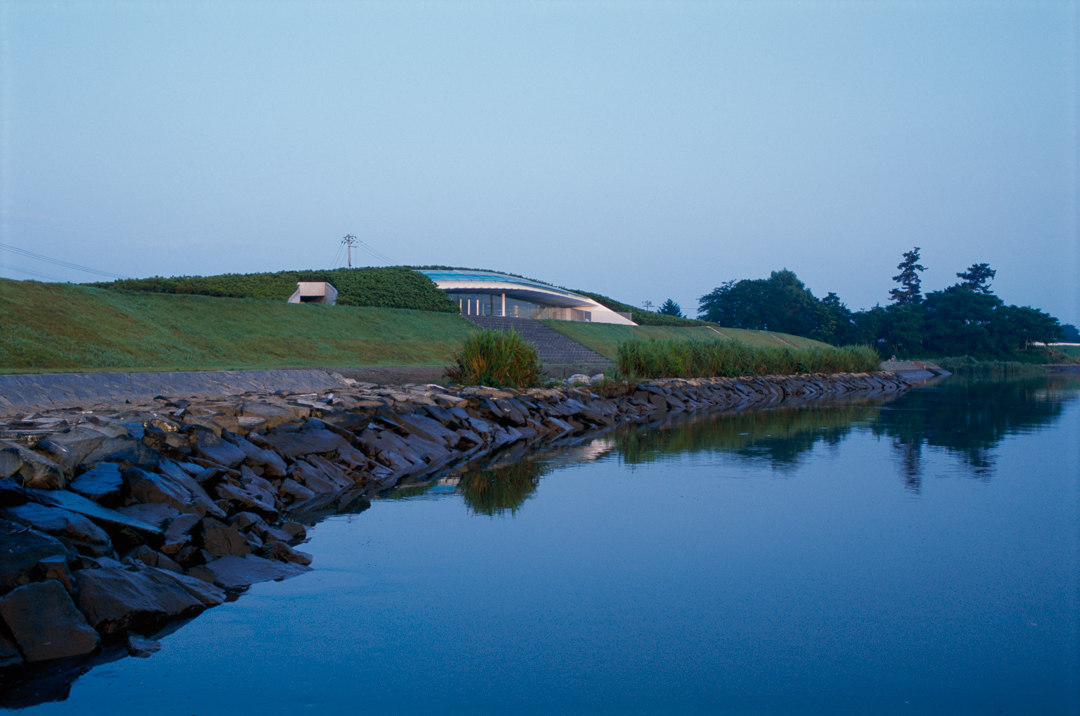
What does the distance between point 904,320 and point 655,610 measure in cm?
7118

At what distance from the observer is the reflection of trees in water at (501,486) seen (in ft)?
25.8

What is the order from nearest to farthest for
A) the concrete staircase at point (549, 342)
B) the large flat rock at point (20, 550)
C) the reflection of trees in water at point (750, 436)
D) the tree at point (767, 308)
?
1. the large flat rock at point (20, 550)
2. the reflection of trees in water at point (750, 436)
3. the concrete staircase at point (549, 342)
4. the tree at point (767, 308)

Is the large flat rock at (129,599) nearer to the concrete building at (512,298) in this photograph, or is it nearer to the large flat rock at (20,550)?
the large flat rock at (20,550)

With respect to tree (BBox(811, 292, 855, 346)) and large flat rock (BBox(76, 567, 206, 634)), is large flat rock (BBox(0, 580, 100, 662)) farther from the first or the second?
tree (BBox(811, 292, 855, 346))

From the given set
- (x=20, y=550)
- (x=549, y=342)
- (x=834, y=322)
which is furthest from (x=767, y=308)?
(x=20, y=550)

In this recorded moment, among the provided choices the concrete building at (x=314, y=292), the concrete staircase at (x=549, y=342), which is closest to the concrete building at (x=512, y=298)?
the concrete staircase at (x=549, y=342)

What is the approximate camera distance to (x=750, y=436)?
13828mm

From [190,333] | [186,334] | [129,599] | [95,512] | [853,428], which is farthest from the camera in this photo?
[190,333]

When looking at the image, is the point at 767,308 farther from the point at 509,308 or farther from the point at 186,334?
the point at 186,334

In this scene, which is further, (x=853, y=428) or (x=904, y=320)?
(x=904, y=320)

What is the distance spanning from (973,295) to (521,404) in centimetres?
6742

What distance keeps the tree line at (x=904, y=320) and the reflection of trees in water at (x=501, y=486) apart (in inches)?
2549

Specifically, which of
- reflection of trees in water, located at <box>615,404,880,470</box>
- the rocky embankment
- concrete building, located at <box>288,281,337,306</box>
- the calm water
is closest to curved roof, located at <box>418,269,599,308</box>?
concrete building, located at <box>288,281,337,306</box>

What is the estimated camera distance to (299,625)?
15.1 ft
